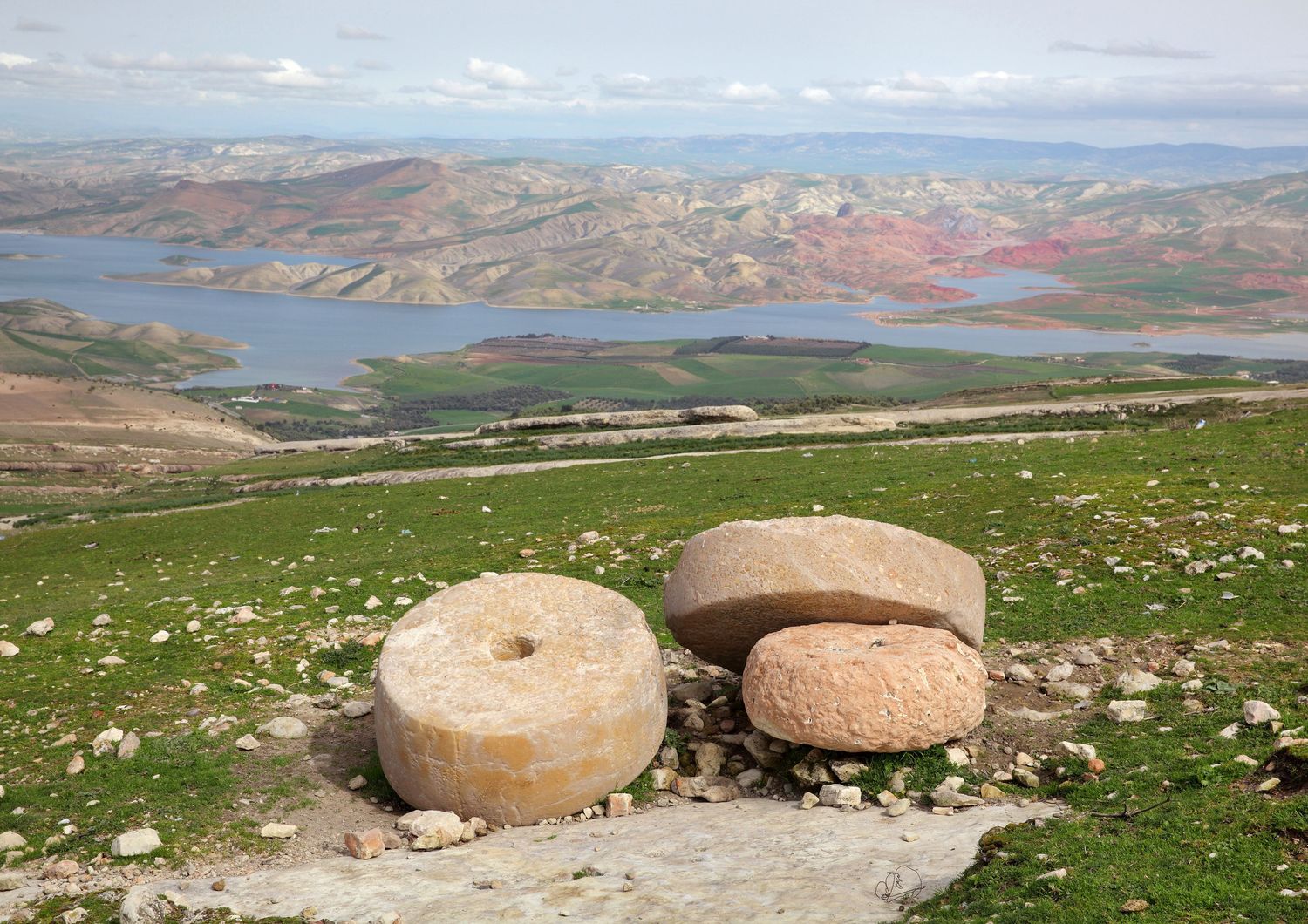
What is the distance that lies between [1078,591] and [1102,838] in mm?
9066

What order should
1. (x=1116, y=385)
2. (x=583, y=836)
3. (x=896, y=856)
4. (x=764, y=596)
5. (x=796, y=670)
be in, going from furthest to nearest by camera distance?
(x=1116, y=385) < (x=764, y=596) < (x=796, y=670) < (x=583, y=836) < (x=896, y=856)

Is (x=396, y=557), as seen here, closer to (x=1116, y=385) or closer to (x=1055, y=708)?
(x=1055, y=708)

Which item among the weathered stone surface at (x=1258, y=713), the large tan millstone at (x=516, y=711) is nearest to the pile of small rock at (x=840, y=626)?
the large tan millstone at (x=516, y=711)

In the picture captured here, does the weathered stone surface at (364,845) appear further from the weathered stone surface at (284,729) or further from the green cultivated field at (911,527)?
the weathered stone surface at (284,729)

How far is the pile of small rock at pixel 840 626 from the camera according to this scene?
11609 mm

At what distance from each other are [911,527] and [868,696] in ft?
39.9

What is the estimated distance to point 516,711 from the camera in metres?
11.4

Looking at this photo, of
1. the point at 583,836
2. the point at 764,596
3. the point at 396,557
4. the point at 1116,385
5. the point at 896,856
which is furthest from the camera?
the point at 1116,385

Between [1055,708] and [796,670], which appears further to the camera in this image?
[1055,708]

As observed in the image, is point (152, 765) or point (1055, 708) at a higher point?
point (1055, 708)

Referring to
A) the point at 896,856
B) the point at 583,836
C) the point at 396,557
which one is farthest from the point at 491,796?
the point at 396,557

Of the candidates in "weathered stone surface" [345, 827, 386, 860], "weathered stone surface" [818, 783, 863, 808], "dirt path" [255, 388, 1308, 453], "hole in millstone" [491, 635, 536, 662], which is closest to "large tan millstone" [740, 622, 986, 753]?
"weathered stone surface" [818, 783, 863, 808]

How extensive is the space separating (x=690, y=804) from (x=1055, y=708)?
549cm

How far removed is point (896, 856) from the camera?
9484 millimetres
